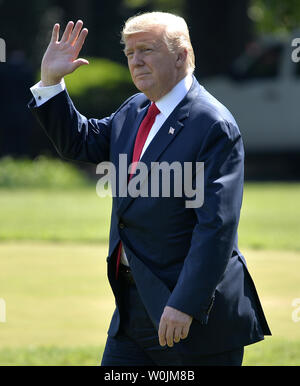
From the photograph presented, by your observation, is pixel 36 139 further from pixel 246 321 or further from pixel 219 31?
pixel 246 321

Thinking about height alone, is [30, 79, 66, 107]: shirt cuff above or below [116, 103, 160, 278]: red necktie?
above

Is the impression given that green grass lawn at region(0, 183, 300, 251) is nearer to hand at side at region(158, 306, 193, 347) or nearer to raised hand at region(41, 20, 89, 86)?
raised hand at region(41, 20, 89, 86)

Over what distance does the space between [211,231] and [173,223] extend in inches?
8.2

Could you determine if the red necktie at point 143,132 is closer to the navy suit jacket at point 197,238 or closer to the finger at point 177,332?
the navy suit jacket at point 197,238

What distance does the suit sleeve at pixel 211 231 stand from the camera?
11.8 ft

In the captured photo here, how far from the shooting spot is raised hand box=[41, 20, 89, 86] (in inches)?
161

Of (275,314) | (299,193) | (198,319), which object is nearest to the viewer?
(198,319)

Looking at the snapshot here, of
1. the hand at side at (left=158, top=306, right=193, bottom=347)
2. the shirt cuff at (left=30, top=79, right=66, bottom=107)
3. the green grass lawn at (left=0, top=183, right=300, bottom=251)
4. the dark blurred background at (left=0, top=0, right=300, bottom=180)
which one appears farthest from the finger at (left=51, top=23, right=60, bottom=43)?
the dark blurred background at (left=0, top=0, right=300, bottom=180)

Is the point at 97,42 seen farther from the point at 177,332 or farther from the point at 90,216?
the point at 177,332

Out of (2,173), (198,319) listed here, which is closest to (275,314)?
(198,319)

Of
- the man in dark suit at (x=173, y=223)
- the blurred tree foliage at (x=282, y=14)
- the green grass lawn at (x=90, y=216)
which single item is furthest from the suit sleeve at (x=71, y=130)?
the blurred tree foliage at (x=282, y=14)

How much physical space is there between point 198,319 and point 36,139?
50.0ft

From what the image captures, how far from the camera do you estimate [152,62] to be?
12.5 feet

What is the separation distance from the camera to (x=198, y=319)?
3.65 metres
